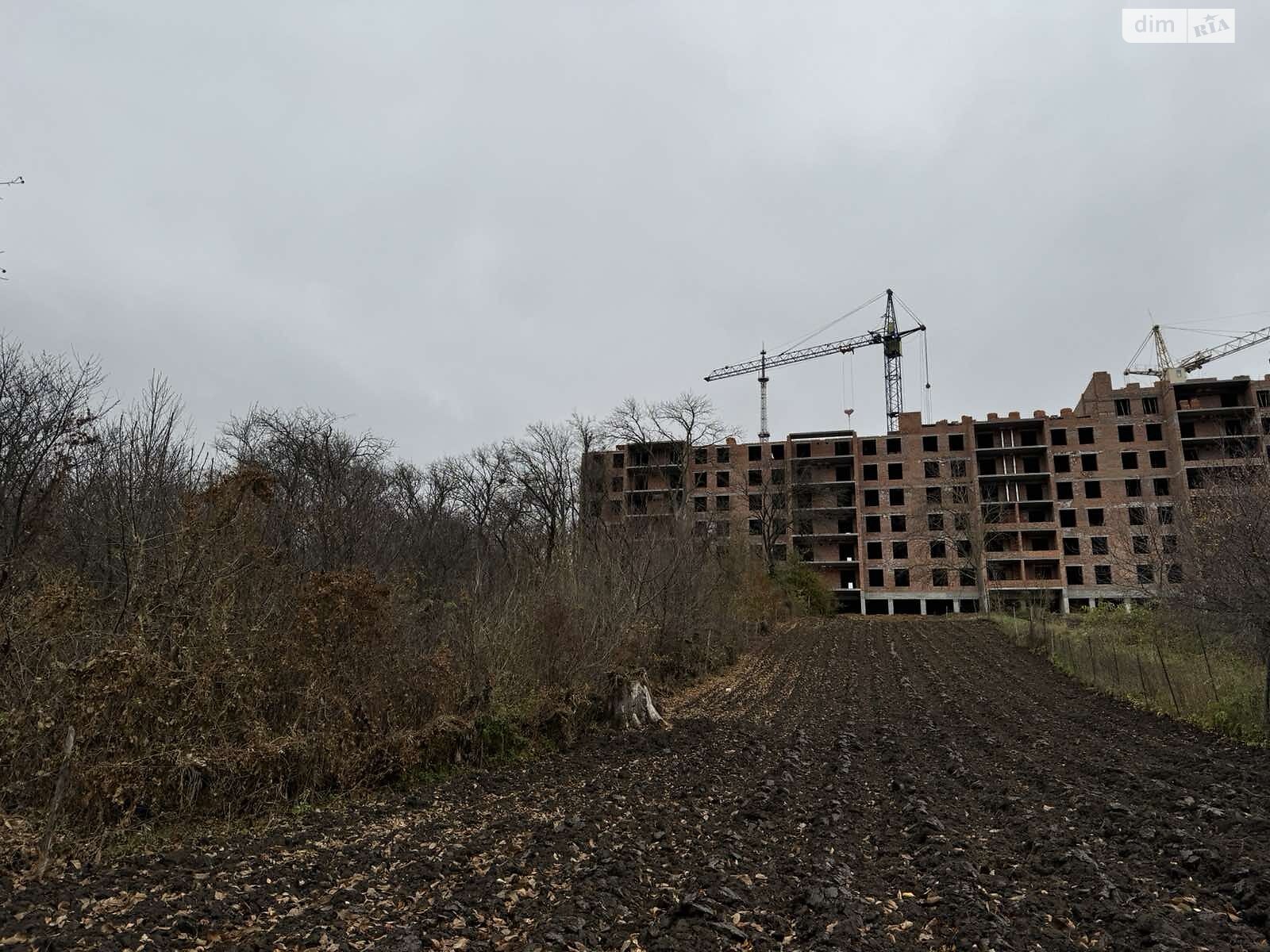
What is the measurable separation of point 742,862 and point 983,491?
195 feet

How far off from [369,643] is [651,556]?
12886mm

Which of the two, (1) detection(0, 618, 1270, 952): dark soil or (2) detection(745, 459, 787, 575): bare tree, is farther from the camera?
(2) detection(745, 459, 787, 575): bare tree

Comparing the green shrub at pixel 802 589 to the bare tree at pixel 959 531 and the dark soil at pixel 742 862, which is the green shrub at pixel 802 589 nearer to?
the bare tree at pixel 959 531

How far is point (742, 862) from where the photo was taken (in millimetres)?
6848

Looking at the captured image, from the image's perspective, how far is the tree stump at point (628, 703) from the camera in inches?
566

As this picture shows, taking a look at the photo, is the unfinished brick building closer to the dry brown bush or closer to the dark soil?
the dry brown bush

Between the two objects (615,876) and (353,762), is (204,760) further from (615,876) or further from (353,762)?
(615,876)

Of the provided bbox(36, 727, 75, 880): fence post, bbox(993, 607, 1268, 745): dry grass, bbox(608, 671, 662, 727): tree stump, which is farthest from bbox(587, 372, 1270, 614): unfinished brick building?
bbox(36, 727, 75, 880): fence post

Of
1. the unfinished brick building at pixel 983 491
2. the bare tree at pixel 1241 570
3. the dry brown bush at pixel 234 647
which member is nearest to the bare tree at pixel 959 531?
the unfinished brick building at pixel 983 491

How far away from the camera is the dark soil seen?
5176mm

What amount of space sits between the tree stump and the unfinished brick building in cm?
3663

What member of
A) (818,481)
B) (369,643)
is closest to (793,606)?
(818,481)

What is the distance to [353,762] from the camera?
366 inches

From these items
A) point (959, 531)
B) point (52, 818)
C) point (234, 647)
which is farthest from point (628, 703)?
point (959, 531)
